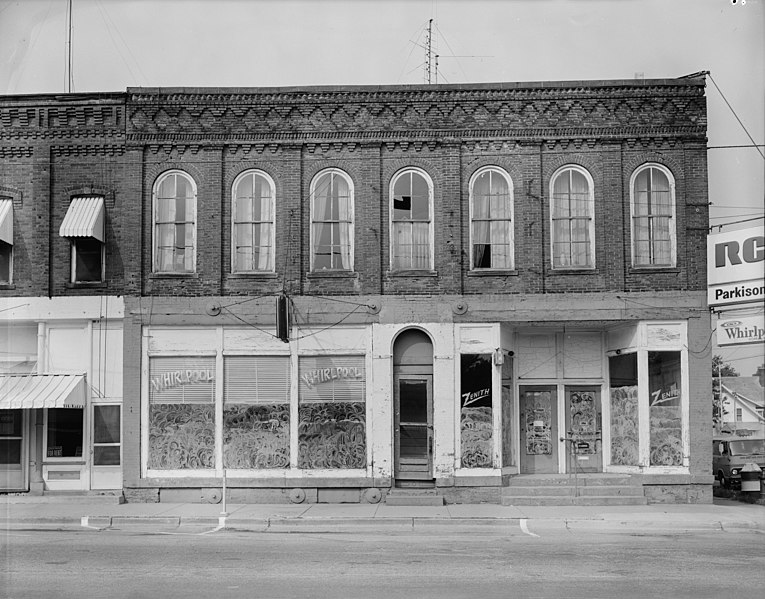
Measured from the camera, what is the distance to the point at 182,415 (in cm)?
2019

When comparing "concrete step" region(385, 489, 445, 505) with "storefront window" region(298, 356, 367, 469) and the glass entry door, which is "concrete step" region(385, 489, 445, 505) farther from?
"storefront window" region(298, 356, 367, 469)

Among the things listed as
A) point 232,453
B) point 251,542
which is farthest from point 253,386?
point 251,542

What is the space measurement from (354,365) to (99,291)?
5970mm

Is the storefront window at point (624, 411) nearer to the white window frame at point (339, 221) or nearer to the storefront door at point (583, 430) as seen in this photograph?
the storefront door at point (583, 430)

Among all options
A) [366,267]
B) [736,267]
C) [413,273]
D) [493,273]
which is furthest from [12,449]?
[736,267]

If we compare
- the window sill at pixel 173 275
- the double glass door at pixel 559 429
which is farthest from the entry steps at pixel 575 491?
the window sill at pixel 173 275

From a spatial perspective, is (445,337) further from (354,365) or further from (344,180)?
(344,180)

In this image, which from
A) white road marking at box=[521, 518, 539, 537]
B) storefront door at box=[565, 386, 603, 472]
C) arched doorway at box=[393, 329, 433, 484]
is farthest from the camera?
storefront door at box=[565, 386, 603, 472]

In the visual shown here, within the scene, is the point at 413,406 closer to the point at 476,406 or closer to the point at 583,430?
the point at 476,406

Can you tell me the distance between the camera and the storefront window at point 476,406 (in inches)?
782

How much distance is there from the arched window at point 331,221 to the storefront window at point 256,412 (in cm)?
242

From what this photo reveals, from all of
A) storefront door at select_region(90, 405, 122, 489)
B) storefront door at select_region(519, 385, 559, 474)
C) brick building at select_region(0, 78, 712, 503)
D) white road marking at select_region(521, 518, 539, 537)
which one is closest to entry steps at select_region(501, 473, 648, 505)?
brick building at select_region(0, 78, 712, 503)

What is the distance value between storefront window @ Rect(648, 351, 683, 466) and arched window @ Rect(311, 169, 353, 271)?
281 inches

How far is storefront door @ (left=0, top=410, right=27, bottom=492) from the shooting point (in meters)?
20.4
